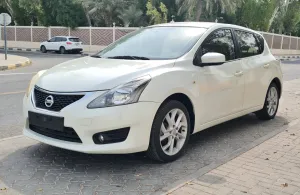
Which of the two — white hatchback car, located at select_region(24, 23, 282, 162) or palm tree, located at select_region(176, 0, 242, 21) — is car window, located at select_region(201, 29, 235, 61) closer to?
white hatchback car, located at select_region(24, 23, 282, 162)

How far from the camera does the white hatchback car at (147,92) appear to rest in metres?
4.04

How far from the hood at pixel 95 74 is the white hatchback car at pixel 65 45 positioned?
27299 mm

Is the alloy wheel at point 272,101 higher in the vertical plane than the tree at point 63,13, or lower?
lower

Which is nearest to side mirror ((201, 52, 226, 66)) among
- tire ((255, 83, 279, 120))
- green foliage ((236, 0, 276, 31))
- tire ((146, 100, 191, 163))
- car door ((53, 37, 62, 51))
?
tire ((146, 100, 191, 163))

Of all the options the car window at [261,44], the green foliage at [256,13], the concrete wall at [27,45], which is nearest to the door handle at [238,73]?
the car window at [261,44]

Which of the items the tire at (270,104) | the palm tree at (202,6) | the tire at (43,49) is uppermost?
the palm tree at (202,6)

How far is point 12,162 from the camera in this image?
14.9 feet

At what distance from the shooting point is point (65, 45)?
31469mm

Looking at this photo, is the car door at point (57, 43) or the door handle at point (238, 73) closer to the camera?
the door handle at point (238, 73)

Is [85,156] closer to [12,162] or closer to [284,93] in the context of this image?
[12,162]

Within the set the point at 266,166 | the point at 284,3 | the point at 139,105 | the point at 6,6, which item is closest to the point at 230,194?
the point at 266,166

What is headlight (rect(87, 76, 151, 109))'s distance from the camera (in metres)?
4.00

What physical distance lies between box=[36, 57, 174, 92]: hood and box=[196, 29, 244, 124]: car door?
2.18 feet

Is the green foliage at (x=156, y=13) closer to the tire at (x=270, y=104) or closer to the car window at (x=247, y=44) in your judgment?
the tire at (x=270, y=104)
